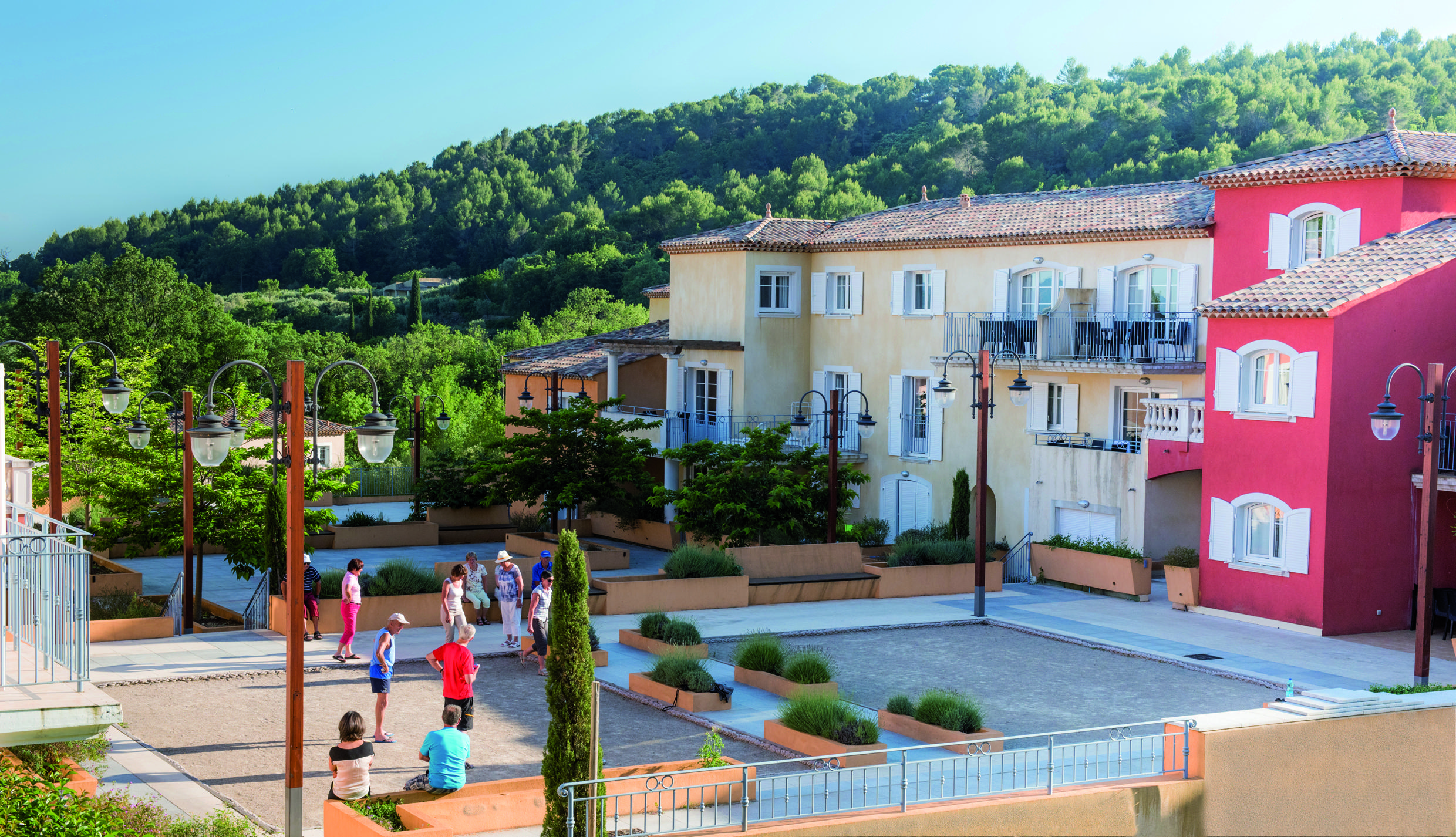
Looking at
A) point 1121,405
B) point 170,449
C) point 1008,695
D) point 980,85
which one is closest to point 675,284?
point 1121,405

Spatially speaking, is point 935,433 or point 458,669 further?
point 935,433

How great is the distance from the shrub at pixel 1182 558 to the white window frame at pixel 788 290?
1382cm

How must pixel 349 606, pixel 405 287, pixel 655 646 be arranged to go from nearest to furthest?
pixel 349 606
pixel 655 646
pixel 405 287

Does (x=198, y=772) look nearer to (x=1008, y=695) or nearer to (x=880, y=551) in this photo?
(x=1008, y=695)

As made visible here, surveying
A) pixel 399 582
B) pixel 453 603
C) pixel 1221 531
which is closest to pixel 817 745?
pixel 453 603

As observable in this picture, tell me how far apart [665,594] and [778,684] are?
729cm

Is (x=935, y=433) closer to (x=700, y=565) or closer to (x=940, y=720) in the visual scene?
(x=700, y=565)

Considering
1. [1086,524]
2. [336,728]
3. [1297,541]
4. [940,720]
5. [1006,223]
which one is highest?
[1006,223]

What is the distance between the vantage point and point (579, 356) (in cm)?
4544

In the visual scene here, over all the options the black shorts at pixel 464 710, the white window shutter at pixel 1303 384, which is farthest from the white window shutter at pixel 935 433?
the black shorts at pixel 464 710

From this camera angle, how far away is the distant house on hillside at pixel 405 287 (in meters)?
93.6

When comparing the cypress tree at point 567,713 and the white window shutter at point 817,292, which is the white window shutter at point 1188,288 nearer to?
the white window shutter at point 817,292

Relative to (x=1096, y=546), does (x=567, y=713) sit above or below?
above

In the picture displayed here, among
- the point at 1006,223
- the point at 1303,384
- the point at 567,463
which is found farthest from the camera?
the point at 1006,223
